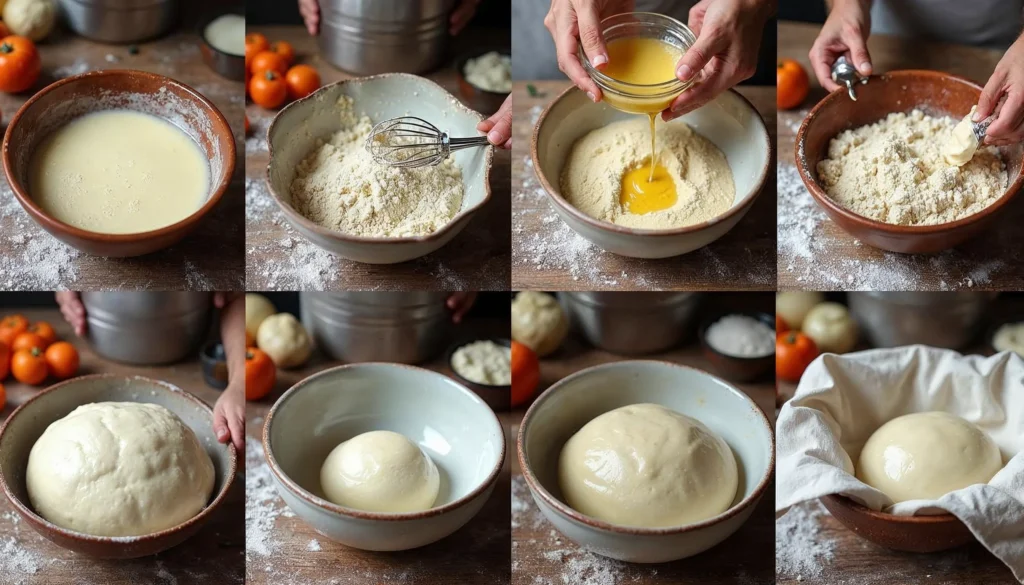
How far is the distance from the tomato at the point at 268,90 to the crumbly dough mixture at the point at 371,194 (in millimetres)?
268

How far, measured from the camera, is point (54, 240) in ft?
5.12

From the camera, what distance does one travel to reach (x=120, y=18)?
1860 millimetres

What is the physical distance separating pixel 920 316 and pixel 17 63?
1829 mm

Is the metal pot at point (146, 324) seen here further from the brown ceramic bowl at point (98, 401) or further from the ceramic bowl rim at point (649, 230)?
the ceramic bowl rim at point (649, 230)

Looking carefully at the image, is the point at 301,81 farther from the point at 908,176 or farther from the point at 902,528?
the point at 902,528

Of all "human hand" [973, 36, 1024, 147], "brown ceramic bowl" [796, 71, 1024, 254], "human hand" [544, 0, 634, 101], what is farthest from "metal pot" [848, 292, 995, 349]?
"human hand" [544, 0, 634, 101]

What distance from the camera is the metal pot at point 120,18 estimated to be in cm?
186

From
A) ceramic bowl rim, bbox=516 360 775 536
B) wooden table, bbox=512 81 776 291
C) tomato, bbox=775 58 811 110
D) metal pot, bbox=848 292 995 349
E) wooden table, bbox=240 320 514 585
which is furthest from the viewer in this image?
tomato, bbox=775 58 811 110

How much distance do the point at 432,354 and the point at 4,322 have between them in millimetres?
921

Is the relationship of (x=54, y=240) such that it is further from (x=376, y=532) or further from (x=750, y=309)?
(x=750, y=309)

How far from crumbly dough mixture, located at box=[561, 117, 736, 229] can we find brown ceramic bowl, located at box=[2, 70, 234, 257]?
1.98 ft

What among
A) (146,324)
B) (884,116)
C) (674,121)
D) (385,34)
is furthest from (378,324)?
(884,116)

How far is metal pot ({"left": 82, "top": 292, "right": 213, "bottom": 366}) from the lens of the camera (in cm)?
172

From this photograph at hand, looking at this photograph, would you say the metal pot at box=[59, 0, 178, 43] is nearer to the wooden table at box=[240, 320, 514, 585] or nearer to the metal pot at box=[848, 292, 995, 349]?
the wooden table at box=[240, 320, 514, 585]
